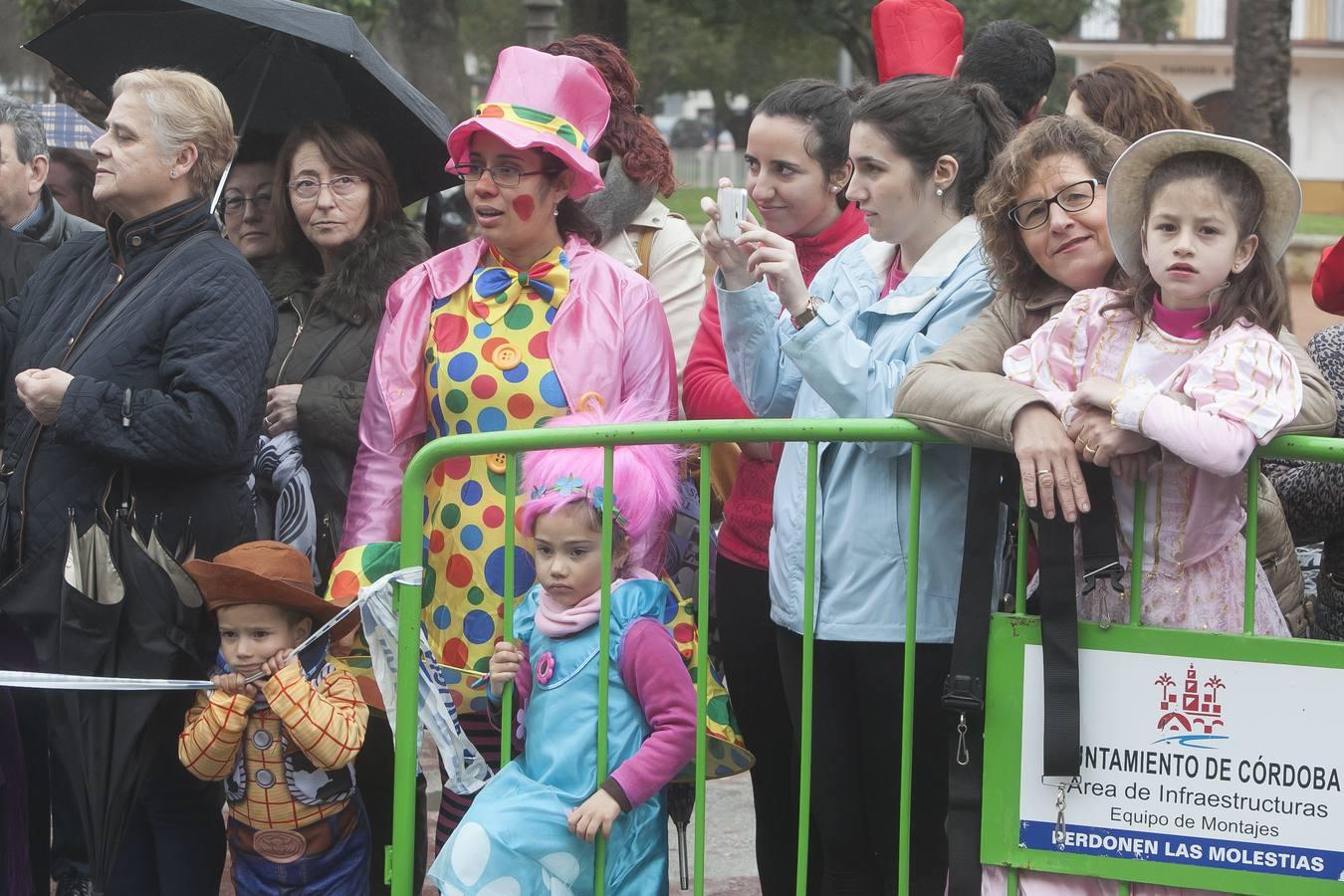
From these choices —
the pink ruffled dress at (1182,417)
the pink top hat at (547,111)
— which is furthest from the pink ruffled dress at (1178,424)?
the pink top hat at (547,111)

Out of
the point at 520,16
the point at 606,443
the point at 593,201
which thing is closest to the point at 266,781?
the point at 606,443

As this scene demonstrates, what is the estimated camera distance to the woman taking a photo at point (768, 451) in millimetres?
3953

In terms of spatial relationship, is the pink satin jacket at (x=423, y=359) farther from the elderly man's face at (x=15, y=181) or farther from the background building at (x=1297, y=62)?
the background building at (x=1297, y=62)

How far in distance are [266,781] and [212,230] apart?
1.34 metres

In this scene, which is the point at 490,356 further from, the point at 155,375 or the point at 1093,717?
the point at 1093,717

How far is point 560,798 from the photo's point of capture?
3314 mm

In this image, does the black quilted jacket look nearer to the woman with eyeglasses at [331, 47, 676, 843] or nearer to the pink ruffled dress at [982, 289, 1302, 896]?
the woman with eyeglasses at [331, 47, 676, 843]

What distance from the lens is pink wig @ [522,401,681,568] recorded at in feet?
11.3

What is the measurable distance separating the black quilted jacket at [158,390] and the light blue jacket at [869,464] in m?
1.17

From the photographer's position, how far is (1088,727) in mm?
3033

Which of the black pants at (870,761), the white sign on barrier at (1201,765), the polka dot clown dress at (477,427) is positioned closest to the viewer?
the white sign on barrier at (1201,765)

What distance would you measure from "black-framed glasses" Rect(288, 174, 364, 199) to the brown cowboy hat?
1.15 meters

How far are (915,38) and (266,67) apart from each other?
1829mm

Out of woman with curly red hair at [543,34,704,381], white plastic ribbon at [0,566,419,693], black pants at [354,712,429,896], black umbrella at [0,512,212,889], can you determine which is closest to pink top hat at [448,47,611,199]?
woman with curly red hair at [543,34,704,381]
